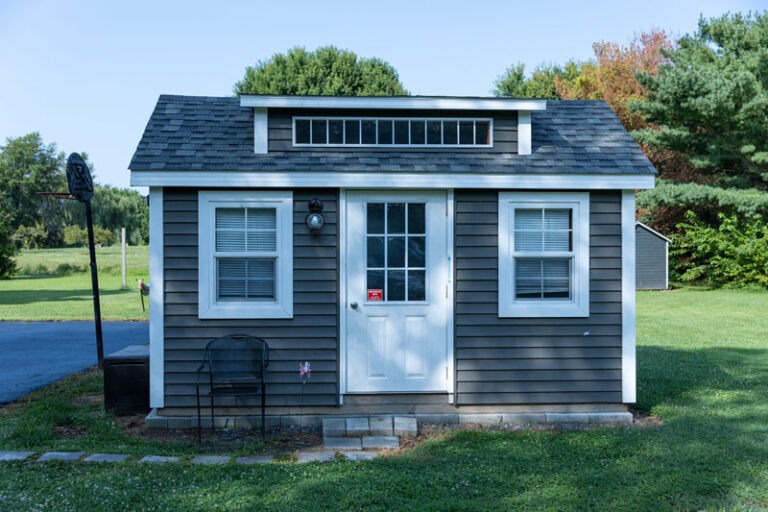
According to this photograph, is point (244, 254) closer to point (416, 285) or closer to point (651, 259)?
point (416, 285)

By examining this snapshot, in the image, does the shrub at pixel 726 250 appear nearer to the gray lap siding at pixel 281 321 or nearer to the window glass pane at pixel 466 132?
the window glass pane at pixel 466 132

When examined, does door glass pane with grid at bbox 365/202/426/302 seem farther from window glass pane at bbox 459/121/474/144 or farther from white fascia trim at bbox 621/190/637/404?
white fascia trim at bbox 621/190/637/404

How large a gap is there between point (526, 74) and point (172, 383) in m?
34.2

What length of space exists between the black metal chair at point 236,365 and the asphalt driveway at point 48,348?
2.82 m

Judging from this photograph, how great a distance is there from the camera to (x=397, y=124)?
623 cm

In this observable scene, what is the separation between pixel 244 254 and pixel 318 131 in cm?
142

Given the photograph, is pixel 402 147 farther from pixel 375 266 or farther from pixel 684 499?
pixel 684 499

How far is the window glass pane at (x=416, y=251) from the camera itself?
19.6 feet

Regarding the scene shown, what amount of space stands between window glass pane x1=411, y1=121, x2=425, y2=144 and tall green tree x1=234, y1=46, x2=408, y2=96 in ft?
83.9

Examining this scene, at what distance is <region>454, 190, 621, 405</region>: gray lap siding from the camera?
5930 mm

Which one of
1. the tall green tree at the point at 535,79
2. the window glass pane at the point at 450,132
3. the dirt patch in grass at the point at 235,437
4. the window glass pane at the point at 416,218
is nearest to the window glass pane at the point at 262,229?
the window glass pane at the point at 416,218

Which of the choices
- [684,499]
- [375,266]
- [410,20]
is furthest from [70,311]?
[684,499]

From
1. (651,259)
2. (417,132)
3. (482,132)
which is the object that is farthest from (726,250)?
(417,132)

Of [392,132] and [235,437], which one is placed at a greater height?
[392,132]
